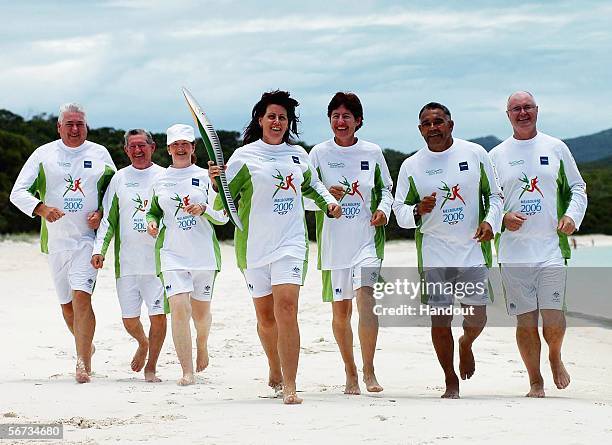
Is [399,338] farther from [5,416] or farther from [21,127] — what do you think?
[21,127]

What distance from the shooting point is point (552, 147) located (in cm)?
973

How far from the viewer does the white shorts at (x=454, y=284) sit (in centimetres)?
937

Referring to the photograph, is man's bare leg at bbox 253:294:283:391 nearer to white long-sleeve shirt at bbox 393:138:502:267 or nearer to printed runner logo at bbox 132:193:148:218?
white long-sleeve shirt at bbox 393:138:502:267

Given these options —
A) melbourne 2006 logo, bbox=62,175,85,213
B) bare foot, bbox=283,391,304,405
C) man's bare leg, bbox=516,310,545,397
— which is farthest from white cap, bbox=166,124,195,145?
man's bare leg, bbox=516,310,545,397

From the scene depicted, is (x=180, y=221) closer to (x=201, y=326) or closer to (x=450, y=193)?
(x=201, y=326)

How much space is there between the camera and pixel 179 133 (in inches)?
420

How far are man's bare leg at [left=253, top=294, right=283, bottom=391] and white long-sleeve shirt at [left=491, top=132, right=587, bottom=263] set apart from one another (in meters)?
2.06

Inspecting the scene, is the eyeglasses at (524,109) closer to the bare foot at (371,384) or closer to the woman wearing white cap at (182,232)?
the bare foot at (371,384)

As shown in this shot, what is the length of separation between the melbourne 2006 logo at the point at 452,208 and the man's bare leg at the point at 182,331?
2.61 metres

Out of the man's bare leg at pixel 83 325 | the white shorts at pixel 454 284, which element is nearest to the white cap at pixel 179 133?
the man's bare leg at pixel 83 325

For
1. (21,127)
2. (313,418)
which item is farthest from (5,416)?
(21,127)

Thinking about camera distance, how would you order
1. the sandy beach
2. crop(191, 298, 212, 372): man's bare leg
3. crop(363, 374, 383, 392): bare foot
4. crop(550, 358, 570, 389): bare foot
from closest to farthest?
the sandy beach, crop(550, 358, 570, 389): bare foot, crop(363, 374, 383, 392): bare foot, crop(191, 298, 212, 372): man's bare leg

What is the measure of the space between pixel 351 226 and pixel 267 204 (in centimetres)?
122

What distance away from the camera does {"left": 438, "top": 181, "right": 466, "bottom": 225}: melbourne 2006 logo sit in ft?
30.8
